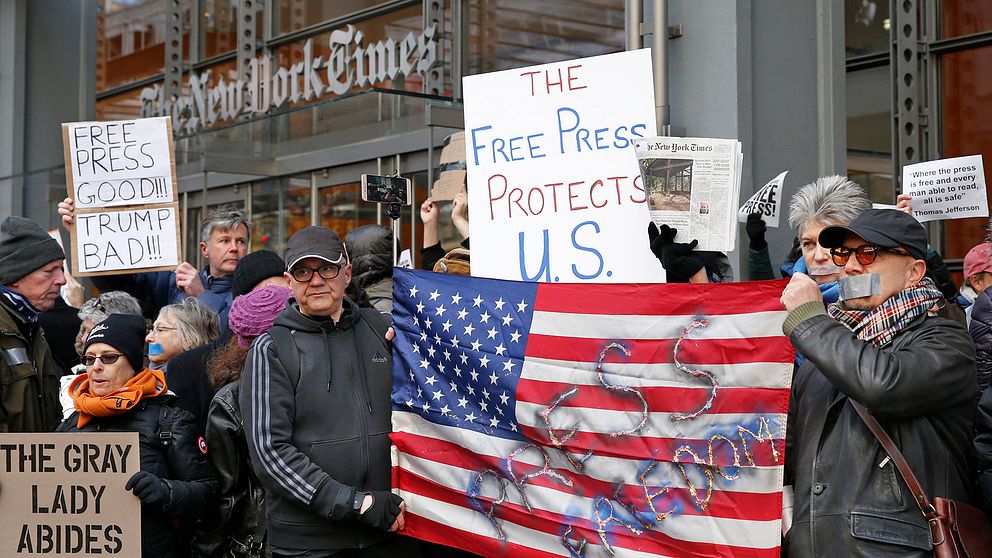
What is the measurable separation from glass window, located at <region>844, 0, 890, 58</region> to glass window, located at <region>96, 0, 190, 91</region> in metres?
8.46

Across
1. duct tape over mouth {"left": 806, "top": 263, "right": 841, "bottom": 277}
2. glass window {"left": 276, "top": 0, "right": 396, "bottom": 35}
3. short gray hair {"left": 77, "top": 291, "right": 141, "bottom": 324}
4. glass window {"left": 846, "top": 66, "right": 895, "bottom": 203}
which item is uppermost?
glass window {"left": 276, "top": 0, "right": 396, "bottom": 35}

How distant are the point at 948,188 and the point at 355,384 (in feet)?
10.4

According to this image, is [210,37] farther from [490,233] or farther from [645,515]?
[645,515]

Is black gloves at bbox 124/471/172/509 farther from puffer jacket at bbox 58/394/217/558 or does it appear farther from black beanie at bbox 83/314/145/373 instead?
black beanie at bbox 83/314/145/373

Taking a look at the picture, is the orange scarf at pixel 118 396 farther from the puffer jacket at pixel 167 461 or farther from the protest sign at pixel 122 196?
the protest sign at pixel 122 196

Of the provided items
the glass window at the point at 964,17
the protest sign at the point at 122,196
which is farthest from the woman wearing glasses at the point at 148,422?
the glass window at the point at 964,17

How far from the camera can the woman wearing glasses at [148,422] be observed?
15.6ft

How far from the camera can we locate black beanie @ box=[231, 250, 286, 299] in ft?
17.9

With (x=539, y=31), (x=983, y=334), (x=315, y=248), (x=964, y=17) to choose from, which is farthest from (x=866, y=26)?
(x=315, y=248)

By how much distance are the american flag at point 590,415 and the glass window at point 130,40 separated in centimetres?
1101

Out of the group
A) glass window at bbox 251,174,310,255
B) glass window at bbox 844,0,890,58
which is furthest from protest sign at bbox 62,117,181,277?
glass window at bbox 844,0,890,58

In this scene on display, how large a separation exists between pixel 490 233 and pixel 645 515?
59.6 inches

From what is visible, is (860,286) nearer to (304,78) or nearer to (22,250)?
(22,250)

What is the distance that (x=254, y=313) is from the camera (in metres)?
4.86
